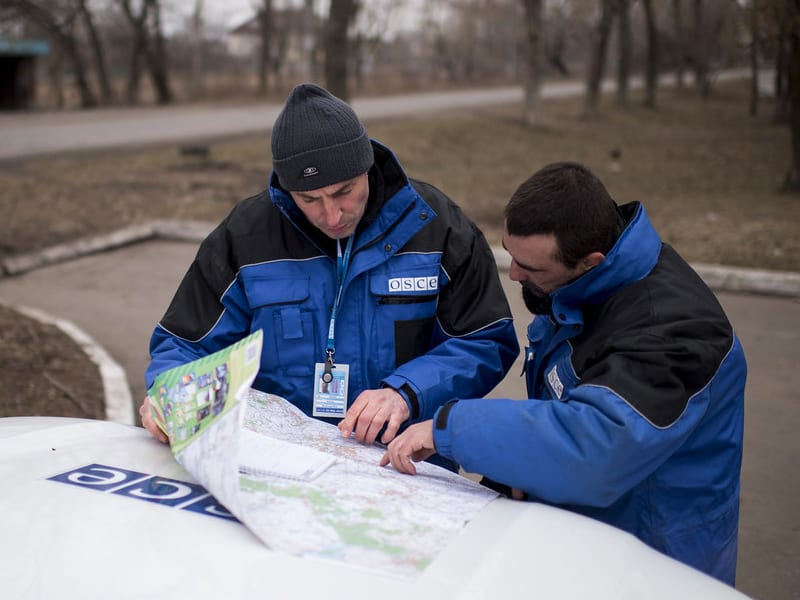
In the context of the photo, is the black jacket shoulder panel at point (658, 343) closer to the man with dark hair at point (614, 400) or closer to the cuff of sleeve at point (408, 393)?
the man with dark hair at point (614, 400)

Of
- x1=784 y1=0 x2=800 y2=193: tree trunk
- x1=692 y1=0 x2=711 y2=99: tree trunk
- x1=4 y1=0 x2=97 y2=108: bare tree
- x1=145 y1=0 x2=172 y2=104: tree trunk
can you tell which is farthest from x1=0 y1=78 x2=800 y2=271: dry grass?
x1=145 y1=0 x2=172 y2=104: tree trunk

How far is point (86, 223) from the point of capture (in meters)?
9.59

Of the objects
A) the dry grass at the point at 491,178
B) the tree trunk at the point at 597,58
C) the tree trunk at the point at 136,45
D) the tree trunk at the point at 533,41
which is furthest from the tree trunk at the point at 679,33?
the tree trunk at the point at 136,45

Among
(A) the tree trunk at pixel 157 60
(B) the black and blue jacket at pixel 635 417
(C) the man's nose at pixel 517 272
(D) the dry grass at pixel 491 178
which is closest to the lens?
(B) the black and blue jacket at pixel 635 417

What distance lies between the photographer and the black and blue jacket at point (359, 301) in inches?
103

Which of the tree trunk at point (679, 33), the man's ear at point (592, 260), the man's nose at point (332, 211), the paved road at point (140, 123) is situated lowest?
the man's ear at point (592, 260)

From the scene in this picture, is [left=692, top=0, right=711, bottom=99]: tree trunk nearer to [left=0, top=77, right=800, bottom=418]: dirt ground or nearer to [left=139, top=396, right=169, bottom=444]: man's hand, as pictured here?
[left=0, top=77, right=800, bottom=418]: dirt ground

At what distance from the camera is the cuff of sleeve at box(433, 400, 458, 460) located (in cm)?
199

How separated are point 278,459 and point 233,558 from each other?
0.46 meters

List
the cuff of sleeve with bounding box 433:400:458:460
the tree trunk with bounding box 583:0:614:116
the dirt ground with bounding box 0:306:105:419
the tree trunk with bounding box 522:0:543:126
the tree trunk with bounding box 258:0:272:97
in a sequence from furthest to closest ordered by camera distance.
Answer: the tree trunk with bounding box 258:0:272:97, the tree trunk with bounding box 583:0:614:116, the tree trunk with bounding box 522:0:543:126, the dirt ground with bounding box 0:306:105:419, the cuff of sleeve with bounding box 433:400:458:460

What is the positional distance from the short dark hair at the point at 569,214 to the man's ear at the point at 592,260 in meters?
0.01

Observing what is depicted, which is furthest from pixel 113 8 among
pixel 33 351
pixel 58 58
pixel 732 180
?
pixel 33 351

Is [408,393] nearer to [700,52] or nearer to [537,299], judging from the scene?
[537,299]

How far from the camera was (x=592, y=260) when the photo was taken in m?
2.11
